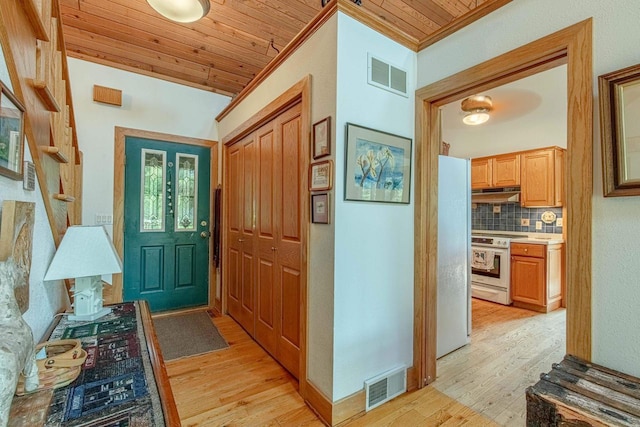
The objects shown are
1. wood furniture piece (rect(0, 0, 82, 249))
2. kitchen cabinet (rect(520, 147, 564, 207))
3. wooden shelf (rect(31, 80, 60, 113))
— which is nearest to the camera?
wood furniture piece (rect(0, 0, 82, 249))

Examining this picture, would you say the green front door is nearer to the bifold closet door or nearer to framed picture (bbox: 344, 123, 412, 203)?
the bifold closet door

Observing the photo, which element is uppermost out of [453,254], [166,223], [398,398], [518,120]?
[518,120]

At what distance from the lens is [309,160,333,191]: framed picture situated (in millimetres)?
1779

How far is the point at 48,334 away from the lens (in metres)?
1.25

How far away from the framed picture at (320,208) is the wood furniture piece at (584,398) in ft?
3.93

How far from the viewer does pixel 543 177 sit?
4004 millimetres

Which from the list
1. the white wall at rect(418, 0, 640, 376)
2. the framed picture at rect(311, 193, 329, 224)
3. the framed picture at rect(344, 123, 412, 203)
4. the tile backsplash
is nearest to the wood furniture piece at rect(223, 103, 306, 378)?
the framed picture at rect(311, 193, 329, 224)

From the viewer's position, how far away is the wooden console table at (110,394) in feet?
2.40

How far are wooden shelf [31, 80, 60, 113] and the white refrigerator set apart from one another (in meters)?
2.42

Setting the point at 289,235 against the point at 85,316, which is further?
the point at 289,235

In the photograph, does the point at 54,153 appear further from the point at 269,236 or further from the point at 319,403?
the point at 319,403

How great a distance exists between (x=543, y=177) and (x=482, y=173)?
818mm

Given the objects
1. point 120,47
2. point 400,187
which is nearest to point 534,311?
point 400,187

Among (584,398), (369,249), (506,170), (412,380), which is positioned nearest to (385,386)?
(412,380)
